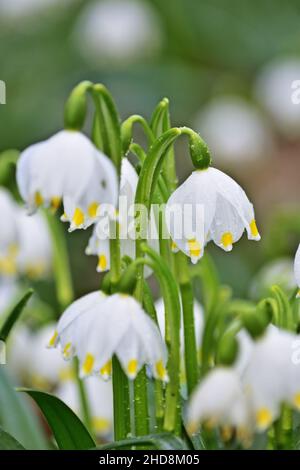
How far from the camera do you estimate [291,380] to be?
3.76 ft

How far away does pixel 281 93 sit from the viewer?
4.12 meters

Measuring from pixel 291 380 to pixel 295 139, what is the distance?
3.29m

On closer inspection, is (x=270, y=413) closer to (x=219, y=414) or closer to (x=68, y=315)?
(x=219, y=414)

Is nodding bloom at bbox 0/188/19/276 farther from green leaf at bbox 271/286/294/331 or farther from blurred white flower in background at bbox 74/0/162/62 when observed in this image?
blurred white flower in background at bbox 74/0/162/62

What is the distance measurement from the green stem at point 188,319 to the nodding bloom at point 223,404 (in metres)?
0.19

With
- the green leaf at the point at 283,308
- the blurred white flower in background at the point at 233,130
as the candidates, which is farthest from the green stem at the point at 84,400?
the blurred white flower in background at the point at 233,130

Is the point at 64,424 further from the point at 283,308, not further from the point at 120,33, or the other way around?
the point at 120,33

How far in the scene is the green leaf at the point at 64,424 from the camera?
1289 mm

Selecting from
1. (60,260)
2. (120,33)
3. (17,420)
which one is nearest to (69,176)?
(17,420)

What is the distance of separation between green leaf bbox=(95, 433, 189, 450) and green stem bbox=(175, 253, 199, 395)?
16 centimetres

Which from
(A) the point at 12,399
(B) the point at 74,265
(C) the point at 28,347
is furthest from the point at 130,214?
(B) the point at 74,265

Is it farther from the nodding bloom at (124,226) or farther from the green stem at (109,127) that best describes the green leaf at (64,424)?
the green stem at (109,127)

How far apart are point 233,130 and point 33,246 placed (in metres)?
2.04

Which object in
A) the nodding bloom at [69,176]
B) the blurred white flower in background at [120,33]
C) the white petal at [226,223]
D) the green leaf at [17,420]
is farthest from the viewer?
the blurred white flower in background at [120,33]
